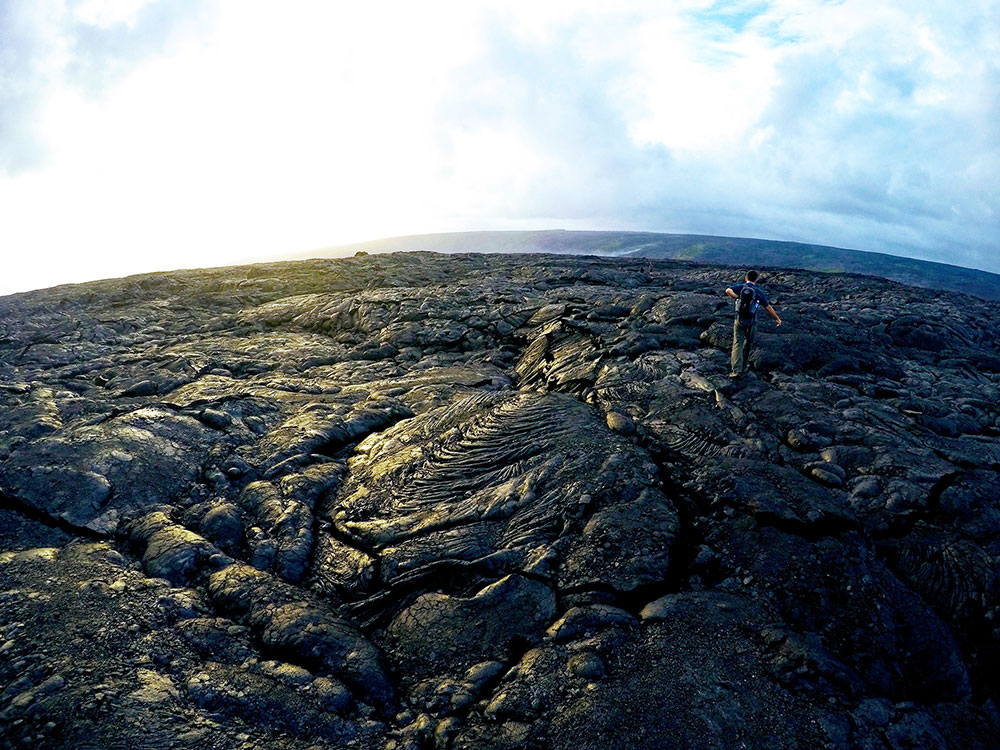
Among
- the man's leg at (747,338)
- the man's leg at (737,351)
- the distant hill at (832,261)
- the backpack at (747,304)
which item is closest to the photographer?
the backpack at (747,304)

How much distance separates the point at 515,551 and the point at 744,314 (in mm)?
7923

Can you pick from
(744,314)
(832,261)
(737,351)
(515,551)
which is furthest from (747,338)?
(832,261)

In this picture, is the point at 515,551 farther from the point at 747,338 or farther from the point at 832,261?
the point at 832,261

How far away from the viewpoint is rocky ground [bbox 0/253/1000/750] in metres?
5.88

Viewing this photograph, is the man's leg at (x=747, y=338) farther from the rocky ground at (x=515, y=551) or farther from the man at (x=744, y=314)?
the rocky ground at (x=515, y=551)

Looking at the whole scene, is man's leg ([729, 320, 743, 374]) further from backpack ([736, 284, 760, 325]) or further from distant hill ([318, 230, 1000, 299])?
distant hill ([318, 230, 1000, 299])

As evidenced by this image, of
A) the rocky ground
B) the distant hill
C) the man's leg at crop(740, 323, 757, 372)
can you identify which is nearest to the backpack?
the man's leg at crop(740, 323, 757, 372)

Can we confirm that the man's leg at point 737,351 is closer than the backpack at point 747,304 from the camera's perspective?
No

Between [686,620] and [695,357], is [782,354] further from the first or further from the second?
[686,620]

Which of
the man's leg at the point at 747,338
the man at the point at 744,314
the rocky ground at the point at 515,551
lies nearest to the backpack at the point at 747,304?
the man at the point at 744,314

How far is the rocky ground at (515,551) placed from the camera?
19.3ft

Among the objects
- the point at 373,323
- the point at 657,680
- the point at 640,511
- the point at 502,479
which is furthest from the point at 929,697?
the point at 373,323

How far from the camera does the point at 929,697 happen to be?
6.33 meters

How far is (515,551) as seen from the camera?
805 centimetres
